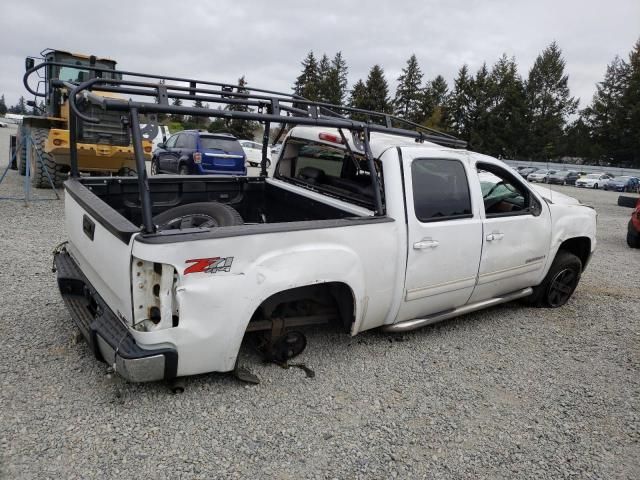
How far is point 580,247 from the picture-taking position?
5.26 metres

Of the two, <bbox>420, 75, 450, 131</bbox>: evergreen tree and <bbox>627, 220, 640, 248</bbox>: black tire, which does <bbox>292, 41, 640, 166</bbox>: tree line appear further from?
<bbox>627, 220, 640, 248</bbox>: black tire

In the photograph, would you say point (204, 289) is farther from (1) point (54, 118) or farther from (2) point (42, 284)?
(1) point (54, 118)

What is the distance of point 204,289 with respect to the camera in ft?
8.35

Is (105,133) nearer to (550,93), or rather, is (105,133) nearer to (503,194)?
(503,194)

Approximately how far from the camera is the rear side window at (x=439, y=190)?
3.49 metres

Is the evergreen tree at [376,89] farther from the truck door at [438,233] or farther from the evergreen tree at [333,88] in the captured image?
the truck door at [438,233]

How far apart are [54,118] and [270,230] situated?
9945 mm

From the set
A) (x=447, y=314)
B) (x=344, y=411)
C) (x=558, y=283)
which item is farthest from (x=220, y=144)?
(x=344, y=411)

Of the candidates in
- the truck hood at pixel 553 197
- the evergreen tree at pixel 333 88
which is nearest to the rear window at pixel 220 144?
the truck hood at pixel 553 197

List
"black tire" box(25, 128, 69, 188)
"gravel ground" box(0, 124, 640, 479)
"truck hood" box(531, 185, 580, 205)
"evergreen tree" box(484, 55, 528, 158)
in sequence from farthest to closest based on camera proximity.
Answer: "evergreen tree" box(484, 55, 528, 158) < "black tire" box(25, 128, 69, 188) < "truck hood" box(531, 185, 580, 205) < "gravel ground" box(0, 124, 640, 479)

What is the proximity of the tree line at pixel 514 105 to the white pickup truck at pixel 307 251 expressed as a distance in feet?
178

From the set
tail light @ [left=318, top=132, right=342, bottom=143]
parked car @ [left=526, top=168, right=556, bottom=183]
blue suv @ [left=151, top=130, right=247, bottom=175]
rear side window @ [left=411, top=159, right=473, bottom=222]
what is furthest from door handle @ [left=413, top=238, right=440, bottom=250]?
parked car @ [left=526, top=168, right=556, bottom=183]

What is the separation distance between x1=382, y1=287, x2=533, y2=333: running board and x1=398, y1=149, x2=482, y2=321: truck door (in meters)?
0.05

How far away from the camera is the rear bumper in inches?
97.5
